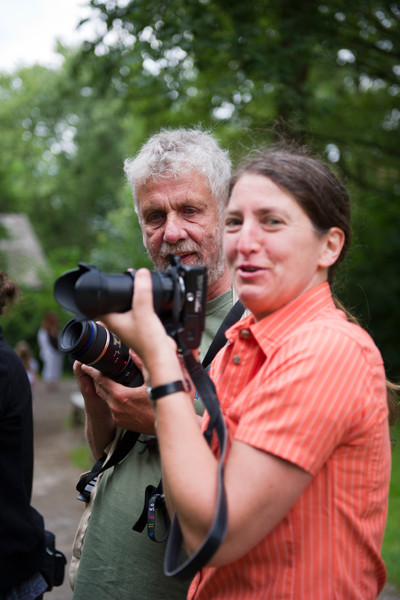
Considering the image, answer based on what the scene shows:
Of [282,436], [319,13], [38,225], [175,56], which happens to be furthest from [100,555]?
[38,225]

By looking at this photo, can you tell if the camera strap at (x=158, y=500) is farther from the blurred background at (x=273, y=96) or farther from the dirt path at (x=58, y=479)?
the dirt path at (x=58, y=479)

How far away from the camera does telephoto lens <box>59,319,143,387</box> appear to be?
6.06 ft

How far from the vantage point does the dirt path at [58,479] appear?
17.6 ft

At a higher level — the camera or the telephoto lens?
the camera

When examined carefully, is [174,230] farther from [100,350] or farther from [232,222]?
[232,222]

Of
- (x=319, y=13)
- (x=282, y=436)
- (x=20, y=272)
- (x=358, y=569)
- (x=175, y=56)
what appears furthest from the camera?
(x=20, y=272)

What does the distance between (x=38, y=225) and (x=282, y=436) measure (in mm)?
38073

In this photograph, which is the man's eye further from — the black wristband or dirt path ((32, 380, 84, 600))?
dirt path ((32, 380, 84, 600))

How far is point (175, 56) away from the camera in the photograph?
6871 millimetres

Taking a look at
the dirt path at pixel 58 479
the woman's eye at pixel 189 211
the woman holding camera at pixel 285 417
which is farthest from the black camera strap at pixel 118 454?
the dirt path at pixel 58 479

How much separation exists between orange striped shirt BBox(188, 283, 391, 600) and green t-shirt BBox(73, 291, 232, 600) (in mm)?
620

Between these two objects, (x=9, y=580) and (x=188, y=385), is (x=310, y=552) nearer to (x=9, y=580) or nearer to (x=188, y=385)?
(x=188, y=385)

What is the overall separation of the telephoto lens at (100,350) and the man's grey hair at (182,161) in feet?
1.96

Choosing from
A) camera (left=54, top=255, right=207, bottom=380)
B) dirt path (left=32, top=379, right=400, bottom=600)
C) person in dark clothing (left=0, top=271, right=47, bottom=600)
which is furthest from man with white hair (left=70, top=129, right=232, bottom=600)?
dirt path (left=32, top=379, right=400, bottom=600)
